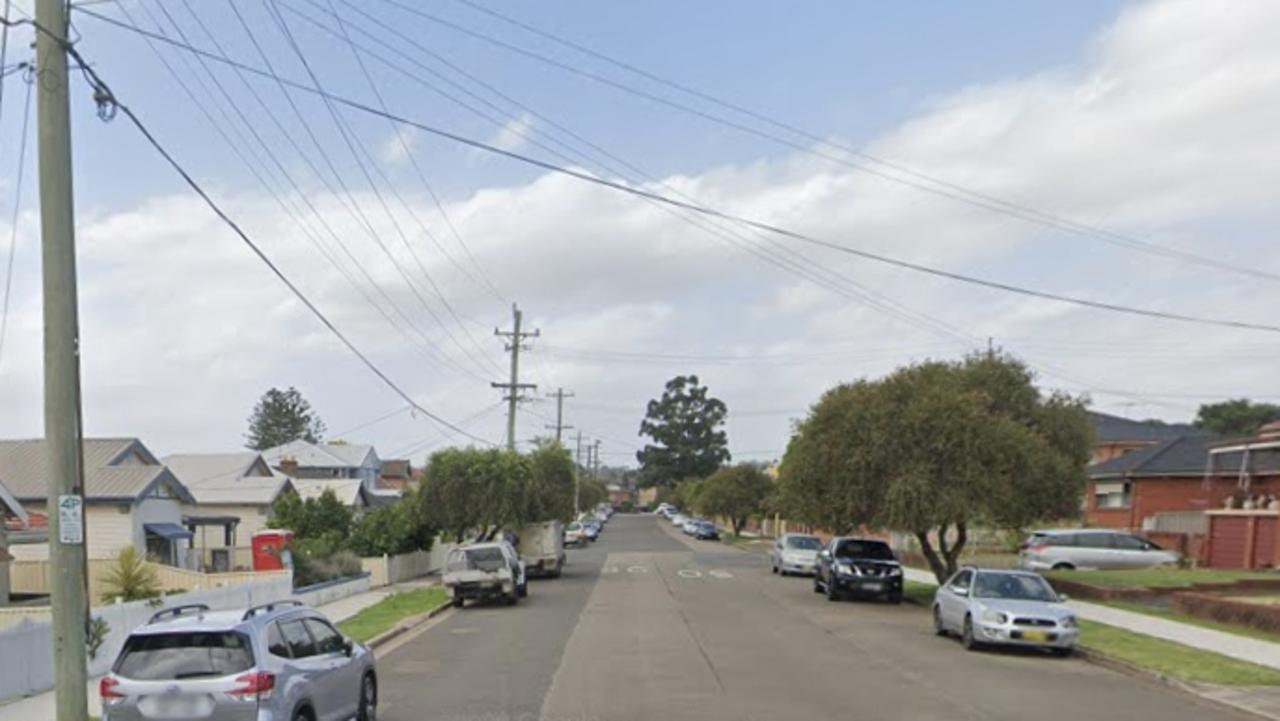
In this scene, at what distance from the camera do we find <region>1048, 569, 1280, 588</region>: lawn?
31594mm

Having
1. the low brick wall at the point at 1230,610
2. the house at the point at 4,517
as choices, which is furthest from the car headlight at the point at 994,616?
the house at the point at 4,517

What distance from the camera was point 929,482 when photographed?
30.1 m

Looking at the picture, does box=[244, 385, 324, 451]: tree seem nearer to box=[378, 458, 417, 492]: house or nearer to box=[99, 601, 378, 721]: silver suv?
box=[378, 458, 417, 492]: house

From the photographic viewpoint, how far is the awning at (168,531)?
42.2m

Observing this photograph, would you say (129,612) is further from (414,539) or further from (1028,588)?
(414,539)

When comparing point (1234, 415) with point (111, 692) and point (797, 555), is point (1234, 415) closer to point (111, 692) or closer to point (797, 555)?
point (797, 555)

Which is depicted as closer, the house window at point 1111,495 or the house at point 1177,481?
the house at point 1177,481

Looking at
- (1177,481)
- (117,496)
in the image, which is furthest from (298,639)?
(1177,481)

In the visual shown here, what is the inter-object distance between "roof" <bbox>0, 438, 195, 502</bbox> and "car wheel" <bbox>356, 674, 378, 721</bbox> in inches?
1205

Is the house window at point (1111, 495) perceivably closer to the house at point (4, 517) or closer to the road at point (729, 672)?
the road at point (729, 672)

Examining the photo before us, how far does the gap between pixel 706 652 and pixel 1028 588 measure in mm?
5843

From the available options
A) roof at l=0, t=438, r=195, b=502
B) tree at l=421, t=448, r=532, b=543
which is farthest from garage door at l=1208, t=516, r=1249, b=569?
roof at l=0, t=438, r=195, b=502

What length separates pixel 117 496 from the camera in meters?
40.8

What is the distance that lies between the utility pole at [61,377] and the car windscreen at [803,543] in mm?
37880
